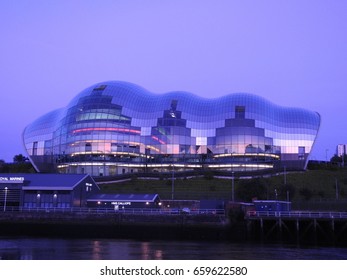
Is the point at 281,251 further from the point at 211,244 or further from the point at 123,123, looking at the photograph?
the point at 123,123

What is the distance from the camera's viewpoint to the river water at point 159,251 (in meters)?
38.5

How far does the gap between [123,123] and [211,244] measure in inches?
2888

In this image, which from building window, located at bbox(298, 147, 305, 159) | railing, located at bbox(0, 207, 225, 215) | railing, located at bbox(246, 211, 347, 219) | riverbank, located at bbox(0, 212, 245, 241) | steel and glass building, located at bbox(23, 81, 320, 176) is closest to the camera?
railing, located at bbox(246, 211, 347, 219)

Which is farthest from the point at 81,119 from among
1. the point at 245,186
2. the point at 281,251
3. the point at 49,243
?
the point at 281,251

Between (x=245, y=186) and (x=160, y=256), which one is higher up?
(x=245, y=186)

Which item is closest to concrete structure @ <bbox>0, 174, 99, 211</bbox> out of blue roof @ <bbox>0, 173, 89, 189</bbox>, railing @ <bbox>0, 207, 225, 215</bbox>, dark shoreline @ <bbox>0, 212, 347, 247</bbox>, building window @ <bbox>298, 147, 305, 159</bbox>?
blue roof @ <bbox>0, 173, 89, 189</bbox>

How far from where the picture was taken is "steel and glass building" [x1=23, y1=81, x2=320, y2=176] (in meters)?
118

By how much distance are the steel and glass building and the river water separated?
221 ft

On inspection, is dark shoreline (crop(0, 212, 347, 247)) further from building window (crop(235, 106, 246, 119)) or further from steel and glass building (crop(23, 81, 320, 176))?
building window (crop(235, 106, 246, 119))

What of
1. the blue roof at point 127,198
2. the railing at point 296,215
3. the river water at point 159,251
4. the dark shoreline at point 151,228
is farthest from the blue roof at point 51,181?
the railing at point 296,215

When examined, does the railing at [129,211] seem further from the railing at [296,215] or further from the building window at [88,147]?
the building window at [88,147]

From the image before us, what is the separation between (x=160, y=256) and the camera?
38.9 meters

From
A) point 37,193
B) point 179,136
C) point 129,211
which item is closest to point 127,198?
point 129,211

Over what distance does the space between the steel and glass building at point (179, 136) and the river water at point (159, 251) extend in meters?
67.5
